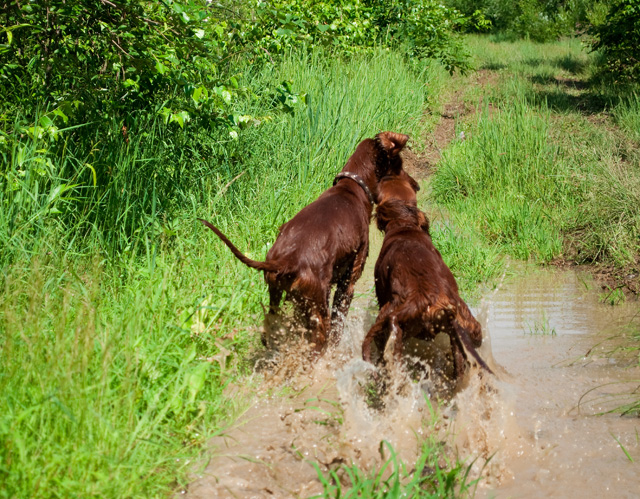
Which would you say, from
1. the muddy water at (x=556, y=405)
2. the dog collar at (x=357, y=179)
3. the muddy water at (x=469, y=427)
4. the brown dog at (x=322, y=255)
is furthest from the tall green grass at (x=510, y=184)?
the brown dog at (x=322, y=255)

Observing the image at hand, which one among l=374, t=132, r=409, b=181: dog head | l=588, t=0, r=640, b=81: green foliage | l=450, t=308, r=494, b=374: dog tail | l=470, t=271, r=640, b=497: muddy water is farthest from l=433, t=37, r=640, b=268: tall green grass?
l=450, t=308, r=494, b=374: dog tail

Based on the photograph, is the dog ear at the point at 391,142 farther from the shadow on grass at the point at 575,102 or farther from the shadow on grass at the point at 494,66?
the shadow on grass at the point at 494,66

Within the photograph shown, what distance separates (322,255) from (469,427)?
4.06ft

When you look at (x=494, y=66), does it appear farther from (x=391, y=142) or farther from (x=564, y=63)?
(x=391, y=142)

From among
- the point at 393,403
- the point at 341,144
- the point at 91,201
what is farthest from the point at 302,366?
the point at 341,144

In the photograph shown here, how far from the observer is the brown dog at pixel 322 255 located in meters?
3.63

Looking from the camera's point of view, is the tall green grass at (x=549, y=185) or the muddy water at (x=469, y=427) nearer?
the muddy water at (x=469, y=427)

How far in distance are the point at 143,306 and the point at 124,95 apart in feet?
7.69

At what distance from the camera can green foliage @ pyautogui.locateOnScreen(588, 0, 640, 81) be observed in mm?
11055

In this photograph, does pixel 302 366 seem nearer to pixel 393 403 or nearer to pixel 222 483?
pixel 393 403

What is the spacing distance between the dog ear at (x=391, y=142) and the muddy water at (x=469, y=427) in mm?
1345

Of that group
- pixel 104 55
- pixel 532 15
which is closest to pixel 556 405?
pixel 104 55

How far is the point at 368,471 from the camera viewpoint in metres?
2.79

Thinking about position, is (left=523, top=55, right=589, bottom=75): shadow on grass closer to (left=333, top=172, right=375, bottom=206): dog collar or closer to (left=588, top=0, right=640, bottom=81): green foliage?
(left=588, top=0, right=640, bottom=81): green foliage
